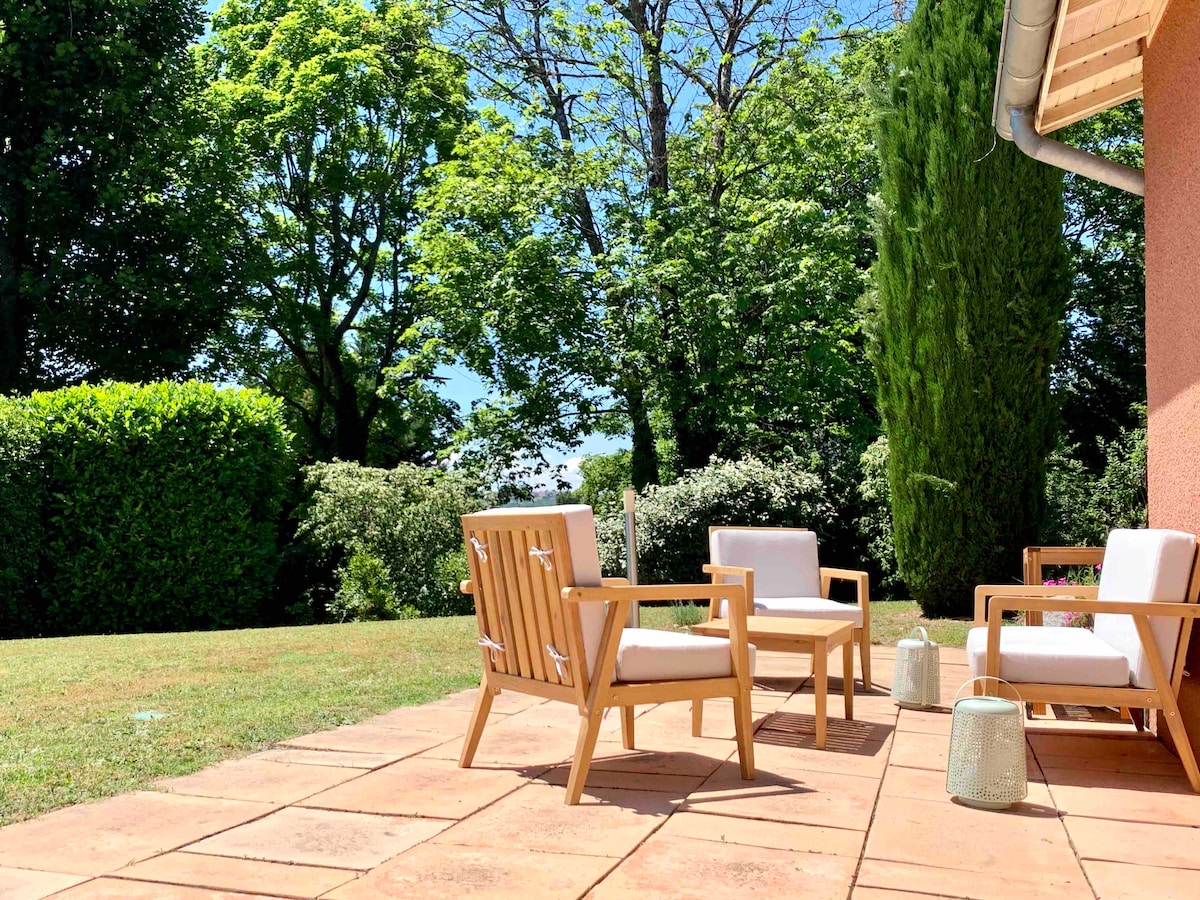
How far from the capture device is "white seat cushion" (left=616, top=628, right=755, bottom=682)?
3611 millimetres

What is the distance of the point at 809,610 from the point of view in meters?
5.75

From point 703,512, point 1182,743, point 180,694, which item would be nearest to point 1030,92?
point 1182,743

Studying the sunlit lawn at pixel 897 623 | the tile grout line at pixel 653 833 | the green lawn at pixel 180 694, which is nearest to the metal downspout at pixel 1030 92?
the tile grout line at pixel 653 833

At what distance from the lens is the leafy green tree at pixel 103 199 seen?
51.5ft

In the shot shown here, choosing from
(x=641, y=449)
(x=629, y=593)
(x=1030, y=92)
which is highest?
(x=1030, y=92)

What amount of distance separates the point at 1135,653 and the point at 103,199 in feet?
51.5

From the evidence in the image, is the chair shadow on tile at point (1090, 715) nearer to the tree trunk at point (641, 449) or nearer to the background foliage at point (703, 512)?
the background foliage at point (703, 512)

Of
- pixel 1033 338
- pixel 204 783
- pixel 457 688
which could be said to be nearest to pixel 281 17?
pixel 1033 338

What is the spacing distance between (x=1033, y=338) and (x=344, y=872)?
8055 mm

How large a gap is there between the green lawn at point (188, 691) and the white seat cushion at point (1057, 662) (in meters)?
2.77

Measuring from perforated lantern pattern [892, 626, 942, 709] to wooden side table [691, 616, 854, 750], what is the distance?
10.9 inches

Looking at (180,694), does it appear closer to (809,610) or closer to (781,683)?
(781,683)

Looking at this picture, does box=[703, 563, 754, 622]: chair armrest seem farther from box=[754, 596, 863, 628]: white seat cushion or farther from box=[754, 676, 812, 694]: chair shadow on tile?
box=[754, 676, 812, 694]: chair shadow on tile

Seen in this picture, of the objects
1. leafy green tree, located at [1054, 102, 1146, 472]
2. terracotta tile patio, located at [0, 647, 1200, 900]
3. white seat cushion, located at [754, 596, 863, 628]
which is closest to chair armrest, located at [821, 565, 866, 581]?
A: white seat cushion, located at [754, 596, 863, 628]
